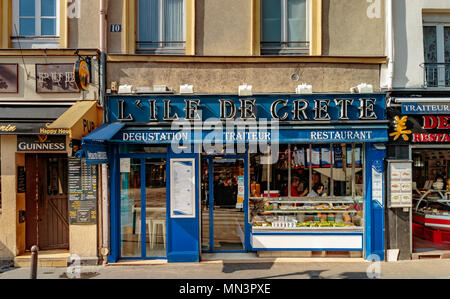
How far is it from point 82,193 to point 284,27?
584cm

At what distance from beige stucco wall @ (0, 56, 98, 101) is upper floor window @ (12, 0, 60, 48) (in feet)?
1.68

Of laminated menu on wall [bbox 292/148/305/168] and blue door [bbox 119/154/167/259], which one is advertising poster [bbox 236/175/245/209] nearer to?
laminated menu on wall [bbox 292/148/305/168]

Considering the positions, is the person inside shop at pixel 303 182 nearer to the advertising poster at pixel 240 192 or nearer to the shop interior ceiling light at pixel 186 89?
the advertising poster at pixel 240 192

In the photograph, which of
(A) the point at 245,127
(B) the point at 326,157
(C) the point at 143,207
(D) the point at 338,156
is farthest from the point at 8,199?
(D) the point at 338,156

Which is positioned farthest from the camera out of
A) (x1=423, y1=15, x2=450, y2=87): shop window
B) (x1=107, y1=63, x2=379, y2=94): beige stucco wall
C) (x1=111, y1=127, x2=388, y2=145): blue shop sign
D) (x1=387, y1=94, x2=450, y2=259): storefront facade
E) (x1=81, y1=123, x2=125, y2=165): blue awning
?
(x1=423, y1=15, x2=450, y2=87): shop window

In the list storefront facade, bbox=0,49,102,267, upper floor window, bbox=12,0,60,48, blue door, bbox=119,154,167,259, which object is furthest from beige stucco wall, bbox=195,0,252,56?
upper floor window, bbox=12,0,60,48

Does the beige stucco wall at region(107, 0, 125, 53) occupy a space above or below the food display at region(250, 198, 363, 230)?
above

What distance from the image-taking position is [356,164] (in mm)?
8469

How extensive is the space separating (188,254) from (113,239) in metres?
1.68

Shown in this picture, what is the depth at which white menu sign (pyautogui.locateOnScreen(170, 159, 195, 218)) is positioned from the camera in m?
8.17

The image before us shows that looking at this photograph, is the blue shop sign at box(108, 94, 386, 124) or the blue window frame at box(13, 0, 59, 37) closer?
the blue shop sign at box(108, 94, 386, 124)

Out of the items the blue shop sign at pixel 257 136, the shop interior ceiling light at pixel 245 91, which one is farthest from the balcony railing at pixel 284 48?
the blue shop sign at pixel 257 136

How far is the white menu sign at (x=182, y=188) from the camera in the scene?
8.17 m

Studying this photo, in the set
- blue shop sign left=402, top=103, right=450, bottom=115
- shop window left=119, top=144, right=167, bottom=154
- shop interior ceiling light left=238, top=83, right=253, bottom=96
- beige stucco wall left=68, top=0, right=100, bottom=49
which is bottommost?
shop window left=119, top=144, right=167, bottom=154
